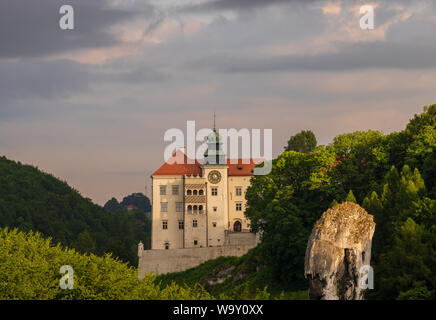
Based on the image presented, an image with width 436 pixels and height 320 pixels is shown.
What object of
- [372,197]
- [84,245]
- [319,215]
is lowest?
[84,245]

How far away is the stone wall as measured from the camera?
329ft

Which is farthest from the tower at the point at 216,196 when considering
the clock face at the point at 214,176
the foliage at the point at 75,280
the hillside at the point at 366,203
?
the foliage at the point at 75,280

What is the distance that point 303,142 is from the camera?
102 m

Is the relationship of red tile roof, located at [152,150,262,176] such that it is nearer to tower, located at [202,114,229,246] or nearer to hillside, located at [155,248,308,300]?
tower, located at [202,114,229,246]

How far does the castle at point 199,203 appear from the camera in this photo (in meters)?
110

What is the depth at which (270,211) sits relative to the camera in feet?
240

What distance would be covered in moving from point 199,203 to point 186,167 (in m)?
5.73

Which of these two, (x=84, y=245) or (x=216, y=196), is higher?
(x=216, y=196)
